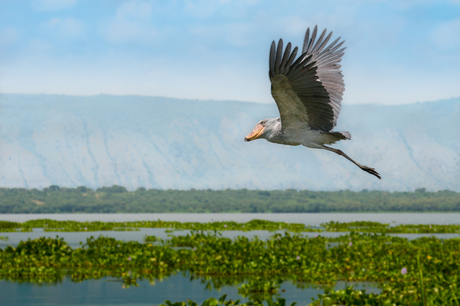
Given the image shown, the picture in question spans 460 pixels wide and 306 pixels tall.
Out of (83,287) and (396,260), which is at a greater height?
(396,260)

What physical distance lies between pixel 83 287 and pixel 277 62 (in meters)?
11.7

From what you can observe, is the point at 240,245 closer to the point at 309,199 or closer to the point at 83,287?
the point at 83,287

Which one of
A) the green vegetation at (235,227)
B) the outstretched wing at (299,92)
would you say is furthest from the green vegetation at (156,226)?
the outstretched wing at (299,92)

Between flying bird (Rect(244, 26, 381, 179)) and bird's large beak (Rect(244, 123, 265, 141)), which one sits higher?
flying bird (Rect(244, 26, 381, 179))

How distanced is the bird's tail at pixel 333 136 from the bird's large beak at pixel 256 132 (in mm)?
357

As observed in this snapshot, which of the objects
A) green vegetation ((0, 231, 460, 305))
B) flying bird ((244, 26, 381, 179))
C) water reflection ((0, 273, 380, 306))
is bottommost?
water reflection ((0, 273, 380, 306))

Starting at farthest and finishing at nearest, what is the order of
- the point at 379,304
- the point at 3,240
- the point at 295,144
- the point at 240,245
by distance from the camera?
the point at 3,240 < the point at 240,245 < the point at 379,304 < the point at 295,144

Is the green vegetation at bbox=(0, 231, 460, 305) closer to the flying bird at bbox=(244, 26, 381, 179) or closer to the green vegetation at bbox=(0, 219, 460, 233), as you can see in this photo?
the flying bird at bbox=(244, 26, 381, 179)

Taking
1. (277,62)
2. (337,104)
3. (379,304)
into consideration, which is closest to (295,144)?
(277,62)

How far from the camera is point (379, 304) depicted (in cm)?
753

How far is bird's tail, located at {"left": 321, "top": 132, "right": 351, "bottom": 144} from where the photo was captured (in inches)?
108

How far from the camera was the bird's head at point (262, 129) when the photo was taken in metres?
2.51

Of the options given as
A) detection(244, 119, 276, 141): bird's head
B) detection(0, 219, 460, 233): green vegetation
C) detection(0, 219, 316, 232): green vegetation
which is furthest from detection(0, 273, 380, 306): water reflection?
detection(0, 219, 316, 232): green vegetation

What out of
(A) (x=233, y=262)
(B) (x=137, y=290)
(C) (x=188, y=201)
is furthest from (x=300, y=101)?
(C) (x=188, y=201)
